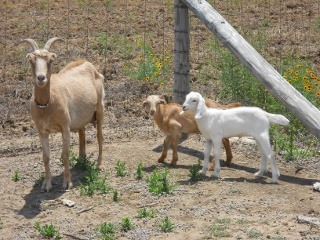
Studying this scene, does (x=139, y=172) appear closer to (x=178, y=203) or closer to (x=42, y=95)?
(x=178, y=203)

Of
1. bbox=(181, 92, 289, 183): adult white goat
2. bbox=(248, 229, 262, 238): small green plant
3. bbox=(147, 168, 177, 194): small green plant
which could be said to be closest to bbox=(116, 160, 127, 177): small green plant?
bbox=(147, 168, 177, 194): small green plant

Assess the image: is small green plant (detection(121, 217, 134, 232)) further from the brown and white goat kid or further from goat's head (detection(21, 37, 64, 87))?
the brown and white goat kid

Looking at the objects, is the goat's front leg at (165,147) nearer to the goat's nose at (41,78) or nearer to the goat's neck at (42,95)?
the goat's neck at (42,95)

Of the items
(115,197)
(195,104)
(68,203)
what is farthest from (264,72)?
(68,203)

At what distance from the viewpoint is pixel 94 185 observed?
9.02m

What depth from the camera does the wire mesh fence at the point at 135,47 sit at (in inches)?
468

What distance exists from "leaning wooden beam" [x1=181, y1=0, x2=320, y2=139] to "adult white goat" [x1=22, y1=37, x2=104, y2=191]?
163cm

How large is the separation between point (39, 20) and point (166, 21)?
236 centimetres

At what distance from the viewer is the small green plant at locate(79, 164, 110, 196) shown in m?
8.91

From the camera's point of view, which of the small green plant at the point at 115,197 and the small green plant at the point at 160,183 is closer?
the small green plant at the point at 115,197

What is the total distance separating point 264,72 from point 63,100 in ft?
7.72

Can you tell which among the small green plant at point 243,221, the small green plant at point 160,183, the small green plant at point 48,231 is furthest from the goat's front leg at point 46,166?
the small green plant at point 243,221

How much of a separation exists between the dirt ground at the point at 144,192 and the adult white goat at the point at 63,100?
0.44 m

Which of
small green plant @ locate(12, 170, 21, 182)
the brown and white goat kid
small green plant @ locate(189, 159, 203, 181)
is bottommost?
small green plant @ locate(12, 170, 21, 182)
